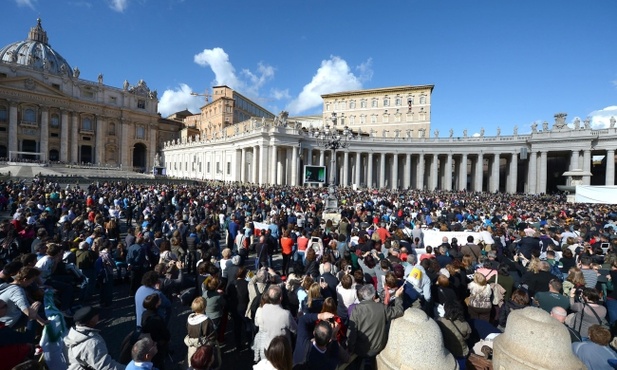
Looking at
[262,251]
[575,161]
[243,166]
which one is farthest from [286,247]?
[575,161]

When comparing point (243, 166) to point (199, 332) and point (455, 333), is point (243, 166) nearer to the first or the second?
point (199, 332)

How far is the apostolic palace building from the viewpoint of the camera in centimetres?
3953

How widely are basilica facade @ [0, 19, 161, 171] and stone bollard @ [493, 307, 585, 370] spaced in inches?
2681

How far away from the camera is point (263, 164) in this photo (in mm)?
39281

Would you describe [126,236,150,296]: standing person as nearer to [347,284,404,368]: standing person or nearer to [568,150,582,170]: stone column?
[347,284,404,368]: standing person

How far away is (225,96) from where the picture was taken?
6381cm

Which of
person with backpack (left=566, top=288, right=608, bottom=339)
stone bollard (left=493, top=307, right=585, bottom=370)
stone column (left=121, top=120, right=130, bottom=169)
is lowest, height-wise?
person with backpack (left=566, top=288, right=608, bottom=339)

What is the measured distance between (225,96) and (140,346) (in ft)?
218

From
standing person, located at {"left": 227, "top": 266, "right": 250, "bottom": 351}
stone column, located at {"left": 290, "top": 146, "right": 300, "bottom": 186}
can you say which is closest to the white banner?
standing person, located at {"left": 227, "top": 266, "right": 250, "bottom": 351}

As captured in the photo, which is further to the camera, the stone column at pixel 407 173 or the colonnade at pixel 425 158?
the stone column at pixel 407 173

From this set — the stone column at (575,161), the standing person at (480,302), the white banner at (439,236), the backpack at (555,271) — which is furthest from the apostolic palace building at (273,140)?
the standing person at (480,302)

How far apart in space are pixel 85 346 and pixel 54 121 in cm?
7324

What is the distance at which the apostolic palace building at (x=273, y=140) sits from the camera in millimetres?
39531

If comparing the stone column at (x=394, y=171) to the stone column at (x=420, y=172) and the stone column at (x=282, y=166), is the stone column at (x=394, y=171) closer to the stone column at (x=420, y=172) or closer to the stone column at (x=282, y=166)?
the stone column at (x=420, y=172)
